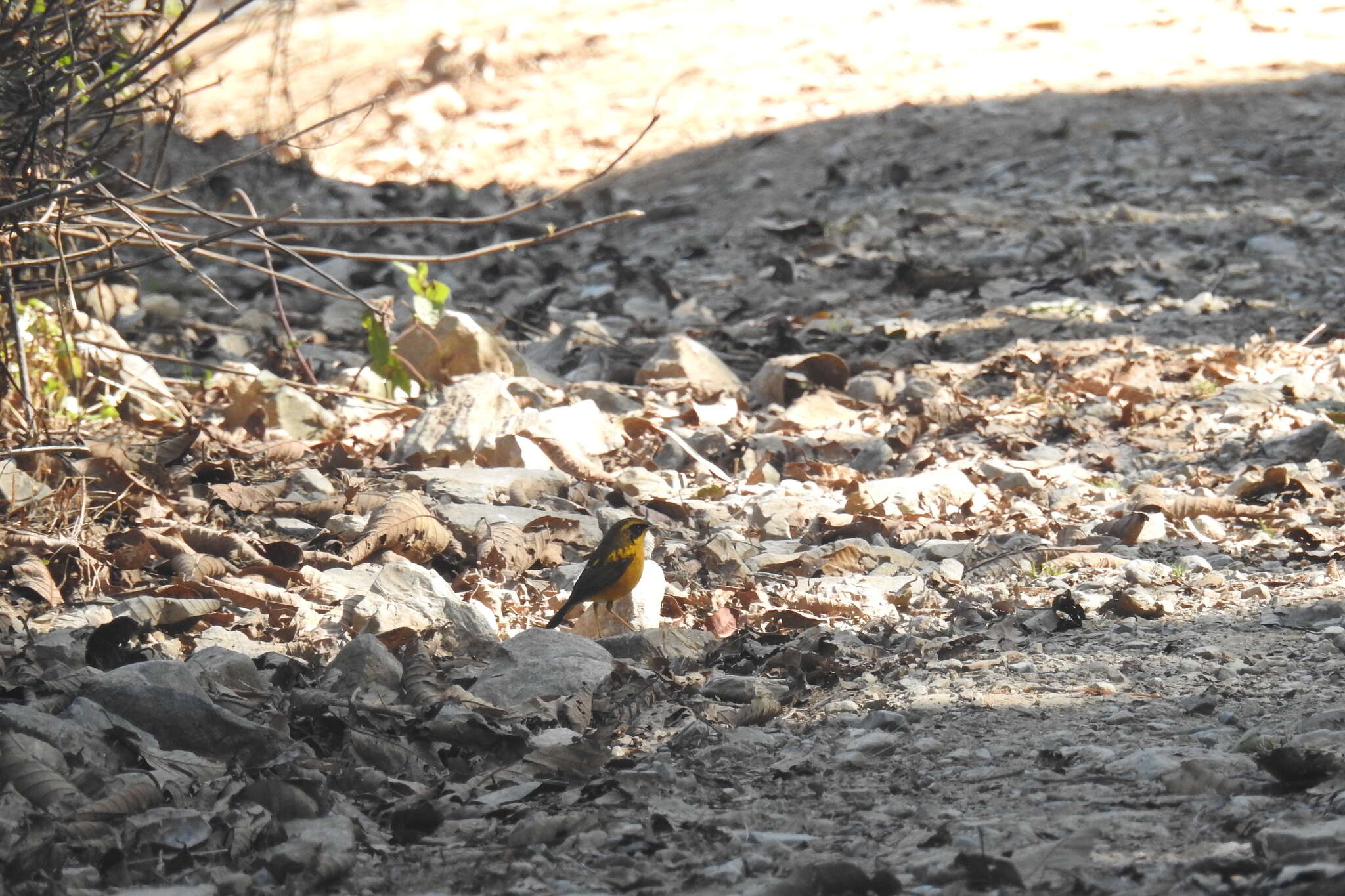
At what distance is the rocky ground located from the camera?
246 cm

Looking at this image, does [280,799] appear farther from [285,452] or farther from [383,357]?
[383,357]

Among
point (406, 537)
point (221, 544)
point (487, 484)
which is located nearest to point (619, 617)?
point (406, 537)

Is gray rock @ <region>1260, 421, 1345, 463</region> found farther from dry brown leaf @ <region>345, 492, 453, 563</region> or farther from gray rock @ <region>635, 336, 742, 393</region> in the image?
dry brown leaf @ <region>345, 492, 453, 563</region>

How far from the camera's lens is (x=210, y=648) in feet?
10.8

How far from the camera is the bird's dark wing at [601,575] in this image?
3623mm

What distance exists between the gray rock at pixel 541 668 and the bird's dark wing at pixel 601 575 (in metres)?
0.21

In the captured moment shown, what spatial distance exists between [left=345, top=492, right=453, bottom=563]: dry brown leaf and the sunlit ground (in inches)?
258

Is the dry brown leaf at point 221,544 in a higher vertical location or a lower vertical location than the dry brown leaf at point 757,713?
higher

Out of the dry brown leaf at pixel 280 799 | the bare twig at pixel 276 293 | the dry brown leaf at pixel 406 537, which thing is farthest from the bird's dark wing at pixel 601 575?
the bare twig at pixel 276 293

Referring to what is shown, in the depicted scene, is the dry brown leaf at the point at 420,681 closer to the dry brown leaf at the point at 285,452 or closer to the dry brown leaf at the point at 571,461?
the dry brown leaf at the point at 571,461

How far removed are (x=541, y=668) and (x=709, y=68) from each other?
10.2m

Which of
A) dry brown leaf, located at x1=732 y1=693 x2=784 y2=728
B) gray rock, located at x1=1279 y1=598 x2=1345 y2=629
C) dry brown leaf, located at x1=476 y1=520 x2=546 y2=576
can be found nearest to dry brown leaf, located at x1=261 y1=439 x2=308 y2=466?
dry brown leaf, located at x1=476 y1=520 x2=546 y2=576

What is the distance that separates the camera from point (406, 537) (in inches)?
164

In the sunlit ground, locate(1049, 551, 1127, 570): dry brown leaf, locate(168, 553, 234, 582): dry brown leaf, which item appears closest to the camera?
locate(168, 553, 234, 582): dry brown leaf
